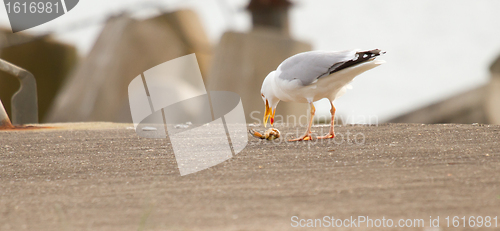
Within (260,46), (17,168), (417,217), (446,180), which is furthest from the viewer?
(260,46)

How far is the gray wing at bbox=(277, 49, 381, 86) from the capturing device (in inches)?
81.0

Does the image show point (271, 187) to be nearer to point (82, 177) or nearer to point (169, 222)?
point (169, 222)

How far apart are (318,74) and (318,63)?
0.19ft

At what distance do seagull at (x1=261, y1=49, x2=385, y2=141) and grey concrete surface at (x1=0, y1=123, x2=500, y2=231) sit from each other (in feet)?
1.01

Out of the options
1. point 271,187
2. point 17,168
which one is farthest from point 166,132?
point 271,187

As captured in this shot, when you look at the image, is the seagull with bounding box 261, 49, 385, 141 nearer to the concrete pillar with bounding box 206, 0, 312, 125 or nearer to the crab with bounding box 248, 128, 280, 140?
the crab with bounding box 248, 128, 280, 140

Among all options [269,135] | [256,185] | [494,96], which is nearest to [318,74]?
[269,135]

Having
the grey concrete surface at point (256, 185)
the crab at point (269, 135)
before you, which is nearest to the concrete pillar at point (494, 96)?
the grey concrete surface at point (256, 185)

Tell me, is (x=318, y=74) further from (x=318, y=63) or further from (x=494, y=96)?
(x=494, y=96)

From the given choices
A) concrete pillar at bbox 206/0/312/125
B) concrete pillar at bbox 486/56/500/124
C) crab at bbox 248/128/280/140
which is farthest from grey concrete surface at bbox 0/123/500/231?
concrete pillar at bbox 206/0/312/125

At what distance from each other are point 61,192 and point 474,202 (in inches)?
43.5

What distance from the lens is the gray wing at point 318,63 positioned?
81.0 inches

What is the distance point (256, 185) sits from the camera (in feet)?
4.11

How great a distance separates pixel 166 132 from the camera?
2895 millimetres
